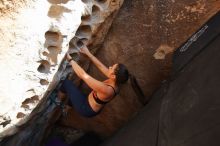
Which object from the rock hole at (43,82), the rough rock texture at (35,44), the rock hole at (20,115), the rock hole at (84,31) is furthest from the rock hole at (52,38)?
the rock hole at (20,115)

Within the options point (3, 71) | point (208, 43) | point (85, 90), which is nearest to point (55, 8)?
point (3, 71)

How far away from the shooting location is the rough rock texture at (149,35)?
264 centimetres

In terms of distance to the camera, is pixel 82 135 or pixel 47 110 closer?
pixel 47 110

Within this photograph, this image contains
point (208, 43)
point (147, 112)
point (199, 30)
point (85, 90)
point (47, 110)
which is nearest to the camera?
point (208, 43)

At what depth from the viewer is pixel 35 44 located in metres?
2.09

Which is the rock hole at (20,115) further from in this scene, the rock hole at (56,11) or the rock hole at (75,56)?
the rock hole at (56,11)

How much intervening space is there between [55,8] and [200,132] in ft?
3.51

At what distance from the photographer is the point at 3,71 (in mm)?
2021

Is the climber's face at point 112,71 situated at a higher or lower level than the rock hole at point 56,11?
lower

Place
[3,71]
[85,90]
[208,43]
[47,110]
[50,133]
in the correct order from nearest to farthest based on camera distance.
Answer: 1. [3,71]
2. [208,43]
3. [47,110]
4. [85,90]
5. [50,133]

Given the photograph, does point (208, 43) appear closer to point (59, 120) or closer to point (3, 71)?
point (3, 71)

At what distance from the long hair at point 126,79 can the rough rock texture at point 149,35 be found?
0.11 m

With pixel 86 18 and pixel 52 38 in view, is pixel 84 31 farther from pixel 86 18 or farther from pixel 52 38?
pixel 52 38

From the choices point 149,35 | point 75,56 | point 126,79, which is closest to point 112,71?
point 126,79
